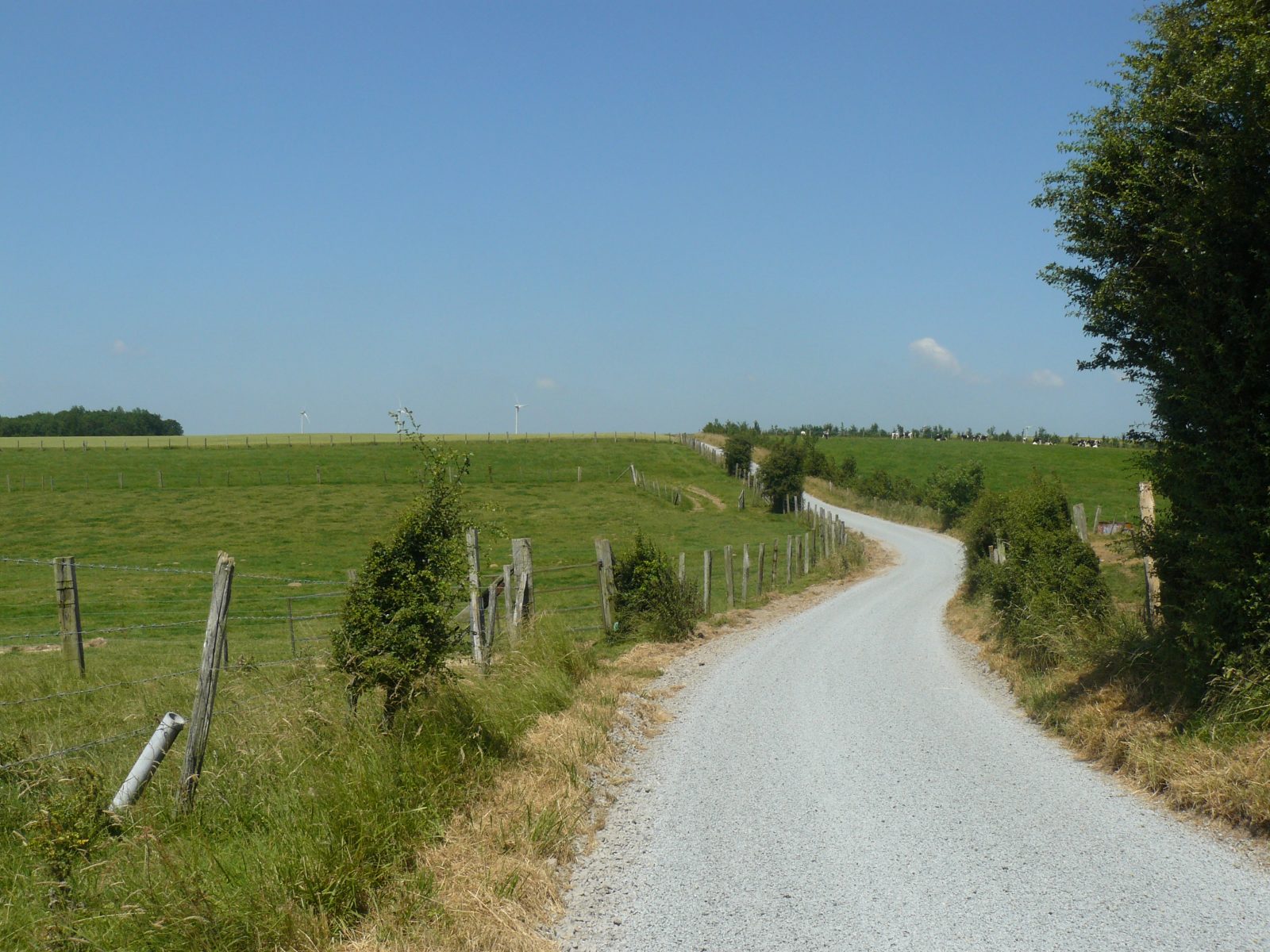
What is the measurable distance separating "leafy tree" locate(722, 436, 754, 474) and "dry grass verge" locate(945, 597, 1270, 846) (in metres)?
60.7

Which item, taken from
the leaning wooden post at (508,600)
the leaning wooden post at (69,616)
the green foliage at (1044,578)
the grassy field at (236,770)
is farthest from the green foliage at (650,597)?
the leaning wooden post at (69,616)

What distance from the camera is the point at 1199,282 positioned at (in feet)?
25.9

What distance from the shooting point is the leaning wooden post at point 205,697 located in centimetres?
583

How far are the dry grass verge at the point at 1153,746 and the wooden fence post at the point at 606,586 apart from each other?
25.6 ft

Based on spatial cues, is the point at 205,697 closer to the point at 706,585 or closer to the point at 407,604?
the point at 407,604

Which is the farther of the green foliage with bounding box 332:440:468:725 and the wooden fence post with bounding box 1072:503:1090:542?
the wooden fence post with bounding box 1072:503:1090:542

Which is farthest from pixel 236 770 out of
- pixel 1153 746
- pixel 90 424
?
pixel 90 424

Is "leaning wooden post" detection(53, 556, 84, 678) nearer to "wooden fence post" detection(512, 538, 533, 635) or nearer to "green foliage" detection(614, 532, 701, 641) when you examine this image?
"wooden fence post" detection(512, 538, 533, 635)

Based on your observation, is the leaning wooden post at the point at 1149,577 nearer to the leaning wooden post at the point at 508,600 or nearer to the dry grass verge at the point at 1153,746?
the dry grass verge at the point at 1153,746

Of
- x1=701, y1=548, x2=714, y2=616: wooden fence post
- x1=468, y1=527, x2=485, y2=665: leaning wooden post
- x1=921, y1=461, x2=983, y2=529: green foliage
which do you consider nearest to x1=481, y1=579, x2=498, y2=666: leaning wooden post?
x1=468, y1=527, x2=485, y2=665: leaning wooden post

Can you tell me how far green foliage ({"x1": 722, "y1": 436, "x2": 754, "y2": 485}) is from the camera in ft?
238

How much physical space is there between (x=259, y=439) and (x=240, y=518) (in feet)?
239

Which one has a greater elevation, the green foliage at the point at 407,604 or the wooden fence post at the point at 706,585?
the green foliage at the point at 407,604

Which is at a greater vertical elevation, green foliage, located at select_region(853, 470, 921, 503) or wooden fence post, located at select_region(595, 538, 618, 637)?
wooden fence post, located at select_region(595, 538, 618, 637)
